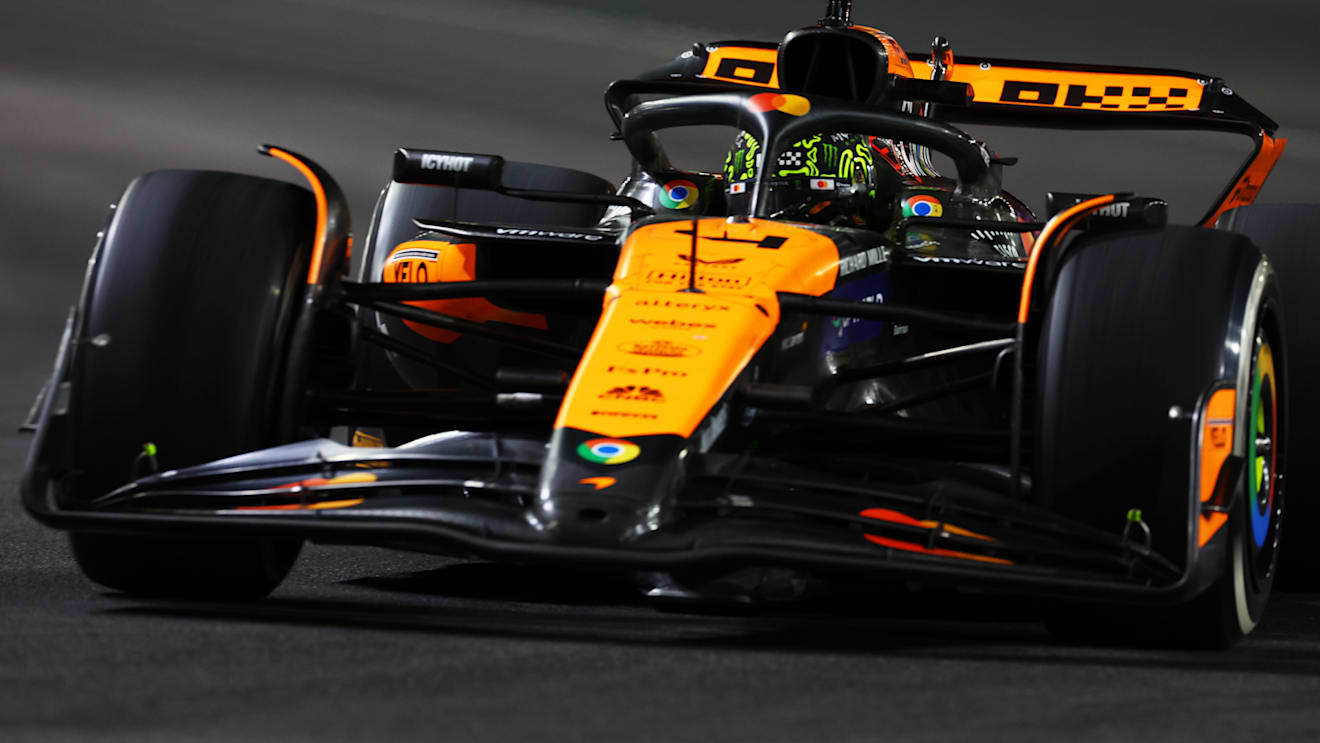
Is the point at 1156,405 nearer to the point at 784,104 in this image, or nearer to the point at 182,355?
the point at 784,104

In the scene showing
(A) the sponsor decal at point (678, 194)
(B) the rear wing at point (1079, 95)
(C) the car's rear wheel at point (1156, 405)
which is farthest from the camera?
(B) the rear wing at point (1079, 95)

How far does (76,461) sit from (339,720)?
166 centimetres

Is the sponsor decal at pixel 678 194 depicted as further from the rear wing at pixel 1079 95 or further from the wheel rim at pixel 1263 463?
the wheel rim at pixel 1263 463

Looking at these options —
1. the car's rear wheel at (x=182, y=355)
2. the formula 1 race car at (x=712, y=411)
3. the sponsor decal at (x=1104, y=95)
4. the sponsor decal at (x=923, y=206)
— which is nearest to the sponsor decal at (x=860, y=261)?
the formula 1 race car at (x=712, y=411)

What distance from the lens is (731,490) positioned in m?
3.68

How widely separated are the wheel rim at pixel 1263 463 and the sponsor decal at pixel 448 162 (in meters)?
2.05

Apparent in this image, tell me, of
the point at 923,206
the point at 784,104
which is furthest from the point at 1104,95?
the point at 784,104

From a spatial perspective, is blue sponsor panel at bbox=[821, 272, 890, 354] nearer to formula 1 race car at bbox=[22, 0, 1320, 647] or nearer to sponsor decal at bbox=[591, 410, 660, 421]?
formula 1 race car at bbox=[22, 0, 1320, 647]

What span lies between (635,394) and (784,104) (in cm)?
164

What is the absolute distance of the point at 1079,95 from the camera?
24.5ft

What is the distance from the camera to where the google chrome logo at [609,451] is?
3.63 metres

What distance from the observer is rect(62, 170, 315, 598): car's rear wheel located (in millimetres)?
4035

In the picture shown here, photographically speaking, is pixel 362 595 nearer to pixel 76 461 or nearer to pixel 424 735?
pixel 76 461

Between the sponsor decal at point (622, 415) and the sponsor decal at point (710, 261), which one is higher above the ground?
the sponsor decal at point (710, 261)
